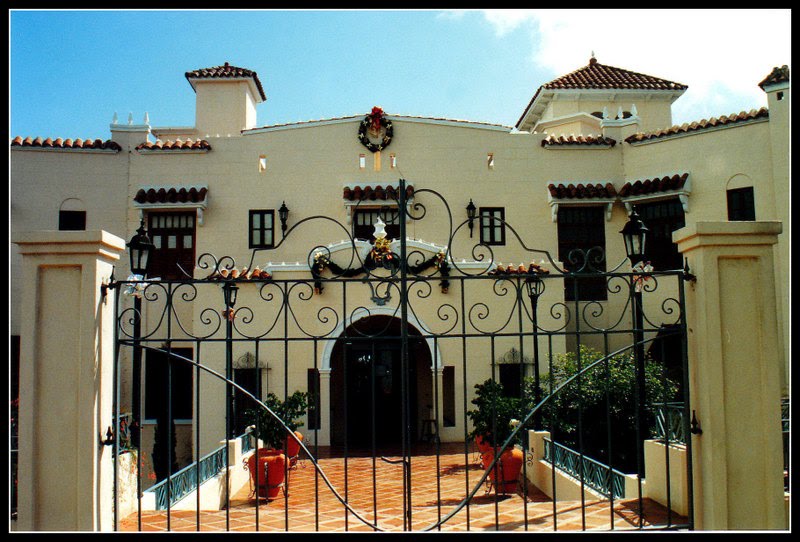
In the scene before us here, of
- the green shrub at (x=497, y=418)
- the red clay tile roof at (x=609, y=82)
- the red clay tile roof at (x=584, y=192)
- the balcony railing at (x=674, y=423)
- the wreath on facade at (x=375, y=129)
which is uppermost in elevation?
the red clay tile roof at (x=609, y=82)

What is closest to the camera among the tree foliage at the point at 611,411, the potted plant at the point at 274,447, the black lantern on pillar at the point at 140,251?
the black lantern on pillar at the point at 140,251

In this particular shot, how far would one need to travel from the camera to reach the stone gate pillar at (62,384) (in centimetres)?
535

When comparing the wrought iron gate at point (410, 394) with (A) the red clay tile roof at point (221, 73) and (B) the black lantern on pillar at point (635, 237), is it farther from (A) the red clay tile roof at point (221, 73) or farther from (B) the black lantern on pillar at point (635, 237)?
(A) the red clay tile roof at point (221, 73)

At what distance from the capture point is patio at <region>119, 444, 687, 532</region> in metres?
6.46

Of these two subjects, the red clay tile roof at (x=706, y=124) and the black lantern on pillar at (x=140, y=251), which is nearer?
the black lantern on pillar at (x=140, y=251)

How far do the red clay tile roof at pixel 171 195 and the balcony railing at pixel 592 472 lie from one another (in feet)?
35.7

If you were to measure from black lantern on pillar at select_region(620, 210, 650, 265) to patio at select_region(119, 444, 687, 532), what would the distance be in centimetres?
271

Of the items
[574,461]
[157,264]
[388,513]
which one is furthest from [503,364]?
[157,264]

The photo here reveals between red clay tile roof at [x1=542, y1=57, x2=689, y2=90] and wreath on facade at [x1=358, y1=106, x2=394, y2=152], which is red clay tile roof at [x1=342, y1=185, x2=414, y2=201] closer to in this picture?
wreath on facade at [x1=358, y1=106, x2=394, y2=152]

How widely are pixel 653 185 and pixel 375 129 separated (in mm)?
7048

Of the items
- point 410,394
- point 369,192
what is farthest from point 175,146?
point 410,394

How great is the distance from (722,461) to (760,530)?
22.1 inches

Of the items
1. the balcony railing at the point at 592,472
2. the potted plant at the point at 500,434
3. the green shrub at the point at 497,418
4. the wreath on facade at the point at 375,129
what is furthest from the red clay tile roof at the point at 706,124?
the balcony railing at the point at 592,472

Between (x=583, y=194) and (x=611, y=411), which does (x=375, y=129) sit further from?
(x=611, y=411)
